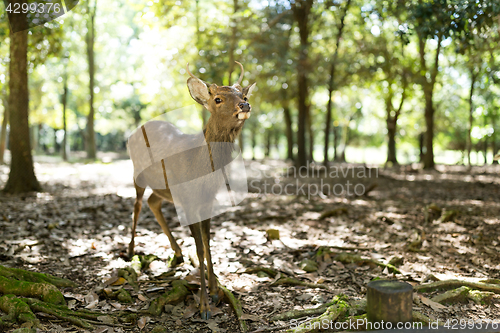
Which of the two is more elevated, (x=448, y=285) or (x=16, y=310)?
(x=16, y=310)

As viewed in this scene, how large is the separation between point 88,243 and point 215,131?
3213 mm

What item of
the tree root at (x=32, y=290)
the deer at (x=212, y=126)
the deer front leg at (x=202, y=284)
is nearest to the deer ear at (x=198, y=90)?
the deer at (x=212, y=126)

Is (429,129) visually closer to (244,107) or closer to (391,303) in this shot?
(244,107)

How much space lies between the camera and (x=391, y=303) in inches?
87.3

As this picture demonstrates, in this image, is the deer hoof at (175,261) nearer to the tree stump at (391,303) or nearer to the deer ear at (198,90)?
the deer ear at (198,90)

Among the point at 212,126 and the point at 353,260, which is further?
the point at 353,260

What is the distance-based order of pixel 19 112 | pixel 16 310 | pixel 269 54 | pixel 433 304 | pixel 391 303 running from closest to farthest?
pixel 391 303 < pixel 16 310 < pixel 433 304 < pixel 19 112 < pixel 269 54

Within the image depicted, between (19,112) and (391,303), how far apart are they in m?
9.12

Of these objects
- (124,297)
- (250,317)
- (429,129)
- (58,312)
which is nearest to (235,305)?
(250,317)

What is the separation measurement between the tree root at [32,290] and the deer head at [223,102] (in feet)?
7.50

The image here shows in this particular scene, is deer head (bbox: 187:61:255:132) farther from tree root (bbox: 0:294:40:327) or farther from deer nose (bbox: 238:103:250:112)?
tree root (bbox: 0:294:40:327)

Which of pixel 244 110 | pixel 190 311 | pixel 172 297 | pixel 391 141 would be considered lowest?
pixel 190 311

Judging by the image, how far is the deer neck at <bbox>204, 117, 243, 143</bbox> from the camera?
338 cm

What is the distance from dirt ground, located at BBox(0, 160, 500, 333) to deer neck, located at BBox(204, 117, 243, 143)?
5.65 ft
